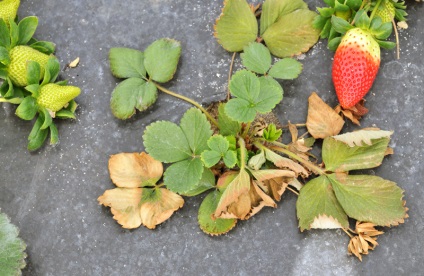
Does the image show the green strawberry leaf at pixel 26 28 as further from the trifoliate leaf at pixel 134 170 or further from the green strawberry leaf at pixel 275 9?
the green strawberry leaf at pixel 275 9

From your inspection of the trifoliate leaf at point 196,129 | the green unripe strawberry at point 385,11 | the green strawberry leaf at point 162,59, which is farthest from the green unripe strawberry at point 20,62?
the green unripe strawberry at point 385,11

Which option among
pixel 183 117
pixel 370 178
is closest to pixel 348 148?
pixel 370 178

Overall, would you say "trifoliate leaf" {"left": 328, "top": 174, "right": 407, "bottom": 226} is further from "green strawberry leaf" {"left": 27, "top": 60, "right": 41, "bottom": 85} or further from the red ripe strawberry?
"green strawberry leaf" {"left": 27, "top": 60, "right": 41, "bottom": 85}

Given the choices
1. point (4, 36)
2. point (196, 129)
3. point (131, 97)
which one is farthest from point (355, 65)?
point (4, 36)

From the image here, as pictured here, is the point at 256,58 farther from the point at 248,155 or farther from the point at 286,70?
the point at 248,155

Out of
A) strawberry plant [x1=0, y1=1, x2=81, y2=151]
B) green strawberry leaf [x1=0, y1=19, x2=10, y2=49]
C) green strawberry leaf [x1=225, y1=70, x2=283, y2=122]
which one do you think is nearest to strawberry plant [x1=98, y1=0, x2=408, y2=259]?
green strawberry leaf [x1=225, y1=70, x2=283, y2=122]

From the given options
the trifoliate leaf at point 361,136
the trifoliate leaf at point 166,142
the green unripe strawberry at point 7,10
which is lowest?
the trifoliate leaf at point 166,142

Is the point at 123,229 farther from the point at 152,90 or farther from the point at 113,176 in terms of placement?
the point at 152,90

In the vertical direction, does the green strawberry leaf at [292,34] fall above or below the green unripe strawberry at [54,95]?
above
